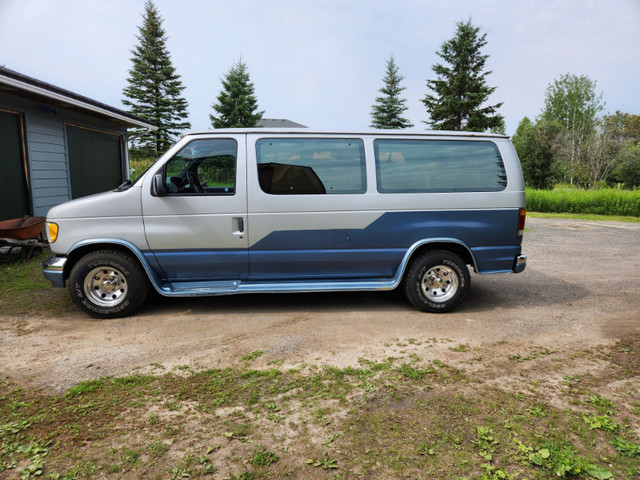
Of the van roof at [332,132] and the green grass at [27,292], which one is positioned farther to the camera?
the green grass at [27,292]

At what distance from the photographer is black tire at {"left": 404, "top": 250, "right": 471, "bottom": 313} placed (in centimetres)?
499

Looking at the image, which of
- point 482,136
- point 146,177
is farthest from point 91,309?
point 482,136

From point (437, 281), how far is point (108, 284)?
3981 mm

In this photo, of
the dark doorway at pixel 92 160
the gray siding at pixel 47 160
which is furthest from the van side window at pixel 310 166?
the dark doorway at pixel 92 160

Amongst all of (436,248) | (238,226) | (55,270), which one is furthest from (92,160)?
(436,248)

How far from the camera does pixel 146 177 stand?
15.4 feet

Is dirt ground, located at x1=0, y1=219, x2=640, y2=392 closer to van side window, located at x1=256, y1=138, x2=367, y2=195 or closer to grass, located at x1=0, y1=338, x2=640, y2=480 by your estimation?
grass, located at x1=0, y1=338, x2=640, y2=480

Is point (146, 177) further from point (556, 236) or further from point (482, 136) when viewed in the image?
point (556, 236)

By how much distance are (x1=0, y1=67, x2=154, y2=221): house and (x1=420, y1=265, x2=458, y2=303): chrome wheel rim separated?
796 cm

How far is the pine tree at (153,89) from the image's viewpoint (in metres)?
37.1

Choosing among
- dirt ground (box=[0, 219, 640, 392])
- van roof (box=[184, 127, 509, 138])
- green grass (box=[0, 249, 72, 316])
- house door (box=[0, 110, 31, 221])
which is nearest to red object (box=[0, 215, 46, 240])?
green grass (box=[0, 249, 72, 316])

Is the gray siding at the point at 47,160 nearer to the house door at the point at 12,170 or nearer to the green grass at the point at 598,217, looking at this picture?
the house door at the point at 12,170

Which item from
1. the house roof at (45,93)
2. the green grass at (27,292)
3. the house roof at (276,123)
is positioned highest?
the house roof at (276,123)

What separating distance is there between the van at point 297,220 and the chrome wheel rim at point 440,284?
14 mm
